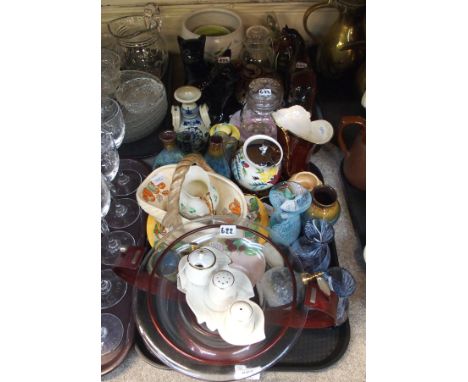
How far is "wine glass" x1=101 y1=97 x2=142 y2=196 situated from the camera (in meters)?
0.72

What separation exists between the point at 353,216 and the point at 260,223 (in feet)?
0.62

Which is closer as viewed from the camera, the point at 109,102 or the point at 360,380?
the point at 360,380

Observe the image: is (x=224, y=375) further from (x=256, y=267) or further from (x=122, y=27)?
(x=122, y=27)

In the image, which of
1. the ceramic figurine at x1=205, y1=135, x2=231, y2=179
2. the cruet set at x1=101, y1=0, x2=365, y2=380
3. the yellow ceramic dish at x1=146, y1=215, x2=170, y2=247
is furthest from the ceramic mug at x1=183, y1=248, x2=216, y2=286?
the ceramic figurine at x1=205, y1=135, x2=231, y2=179

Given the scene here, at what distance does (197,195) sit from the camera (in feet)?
2.17

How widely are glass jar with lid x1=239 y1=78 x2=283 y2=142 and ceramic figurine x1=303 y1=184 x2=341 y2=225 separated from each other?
0.55 feet

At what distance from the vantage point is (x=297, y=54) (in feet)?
2.98

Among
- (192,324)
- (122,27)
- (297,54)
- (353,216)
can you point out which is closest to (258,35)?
(297,54)

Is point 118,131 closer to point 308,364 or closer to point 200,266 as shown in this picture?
point 200,266

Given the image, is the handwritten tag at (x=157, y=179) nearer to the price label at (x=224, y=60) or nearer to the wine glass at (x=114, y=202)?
the wine glass at (x=114, y=202)

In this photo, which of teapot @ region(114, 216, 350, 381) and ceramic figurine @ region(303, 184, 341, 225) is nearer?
teapot @ region(114, 216, 350, 381)

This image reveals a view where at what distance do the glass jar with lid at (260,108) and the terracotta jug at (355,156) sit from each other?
13 cm

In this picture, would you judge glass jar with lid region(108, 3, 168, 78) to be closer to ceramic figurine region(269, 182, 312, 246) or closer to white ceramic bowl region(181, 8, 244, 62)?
white ceramic bowl region(181, 8, 244, 62)

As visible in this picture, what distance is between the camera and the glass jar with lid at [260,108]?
79 cm
